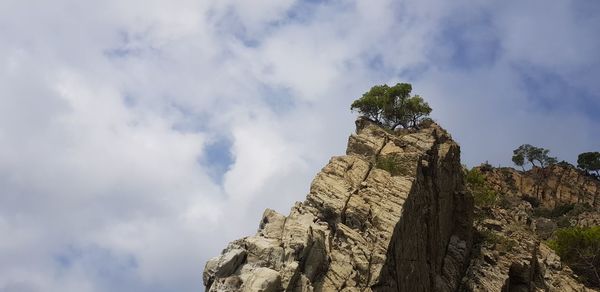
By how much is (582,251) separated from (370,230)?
48852 millimetres

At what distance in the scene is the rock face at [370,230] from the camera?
3431 cm

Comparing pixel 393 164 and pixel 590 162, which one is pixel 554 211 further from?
pixel 393 164

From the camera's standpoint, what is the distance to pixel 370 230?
4088cm

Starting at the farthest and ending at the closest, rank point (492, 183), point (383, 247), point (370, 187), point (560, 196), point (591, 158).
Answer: point (591, 158), point (560, 196), point (492, 183), point (370, 187), point (383, 247)

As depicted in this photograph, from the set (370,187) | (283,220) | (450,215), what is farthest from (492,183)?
(283,220)

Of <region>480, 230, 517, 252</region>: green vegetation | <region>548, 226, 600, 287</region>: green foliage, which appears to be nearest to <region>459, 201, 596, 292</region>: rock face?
<region>480, 230, 517, 252</region>: green vegetation

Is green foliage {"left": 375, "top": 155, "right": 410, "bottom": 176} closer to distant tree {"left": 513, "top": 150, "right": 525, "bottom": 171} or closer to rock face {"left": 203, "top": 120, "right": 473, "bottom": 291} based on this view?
rock face {"left": 203, "top": 120, "right": 473, "bottom": 291}

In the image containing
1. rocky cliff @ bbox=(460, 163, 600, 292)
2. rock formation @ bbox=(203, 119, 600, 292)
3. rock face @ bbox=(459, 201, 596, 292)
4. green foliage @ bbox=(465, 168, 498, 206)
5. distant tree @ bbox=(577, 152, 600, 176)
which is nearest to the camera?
rock formation @ bbox=(203, 119, 600, 292)

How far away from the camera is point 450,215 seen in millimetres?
57031

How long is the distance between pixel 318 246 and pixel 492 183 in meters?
92.4

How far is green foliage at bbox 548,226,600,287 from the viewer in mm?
74625

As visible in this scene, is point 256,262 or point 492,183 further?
point 492,183

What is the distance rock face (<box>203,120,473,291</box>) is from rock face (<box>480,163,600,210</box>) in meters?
78.2

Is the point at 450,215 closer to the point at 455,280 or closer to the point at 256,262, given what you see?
the point at 455,280
